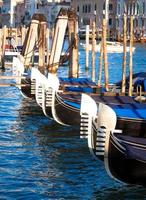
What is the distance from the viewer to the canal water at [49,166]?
27.3ft

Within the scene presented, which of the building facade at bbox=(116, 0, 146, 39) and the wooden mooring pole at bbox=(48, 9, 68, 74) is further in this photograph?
the building facade at bbox=(116, 0, 146, 39)

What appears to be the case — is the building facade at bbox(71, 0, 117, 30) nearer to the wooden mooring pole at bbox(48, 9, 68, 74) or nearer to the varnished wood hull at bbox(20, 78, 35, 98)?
the wooden mooring pole at bbox(48, 9, 68, 74)

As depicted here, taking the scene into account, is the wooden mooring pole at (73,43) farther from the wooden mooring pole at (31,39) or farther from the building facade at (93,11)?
the building facade at (93,11)

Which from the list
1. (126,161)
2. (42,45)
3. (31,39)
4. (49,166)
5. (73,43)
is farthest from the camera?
(31,39)

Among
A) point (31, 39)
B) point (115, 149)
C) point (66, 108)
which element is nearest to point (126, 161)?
point (115, 149)

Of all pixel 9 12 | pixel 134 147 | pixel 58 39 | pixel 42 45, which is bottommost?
pixel 9 12

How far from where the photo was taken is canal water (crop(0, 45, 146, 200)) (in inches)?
327

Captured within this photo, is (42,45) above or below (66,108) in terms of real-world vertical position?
above

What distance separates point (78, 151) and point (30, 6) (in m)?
87.1

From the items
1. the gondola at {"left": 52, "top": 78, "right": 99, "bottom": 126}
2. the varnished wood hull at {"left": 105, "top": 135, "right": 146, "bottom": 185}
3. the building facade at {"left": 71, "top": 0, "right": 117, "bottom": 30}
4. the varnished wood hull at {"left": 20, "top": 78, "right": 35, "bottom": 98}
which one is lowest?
the building facade at {"left": 71, "top": 0, "right": 117, "bottom": 30}

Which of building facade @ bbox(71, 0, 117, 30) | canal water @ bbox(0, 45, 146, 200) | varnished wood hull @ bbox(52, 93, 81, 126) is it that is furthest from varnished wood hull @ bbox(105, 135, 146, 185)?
building facade @ bbox(71, 0, 117, 30)

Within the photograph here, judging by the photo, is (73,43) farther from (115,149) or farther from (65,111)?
(115,149)

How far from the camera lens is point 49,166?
9.59 m

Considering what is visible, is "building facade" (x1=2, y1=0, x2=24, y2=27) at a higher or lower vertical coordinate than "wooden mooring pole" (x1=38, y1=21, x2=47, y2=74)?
lower
